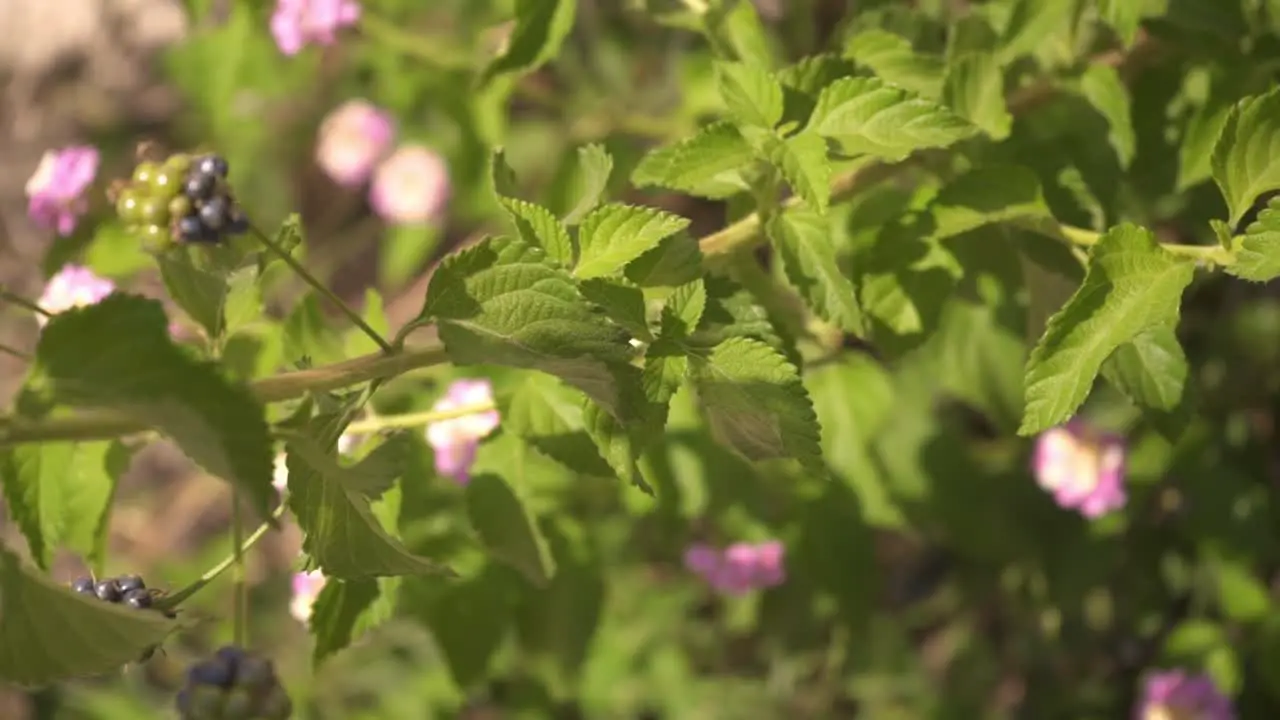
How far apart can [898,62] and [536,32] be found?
1.14ft

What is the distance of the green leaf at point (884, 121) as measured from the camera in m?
1.00

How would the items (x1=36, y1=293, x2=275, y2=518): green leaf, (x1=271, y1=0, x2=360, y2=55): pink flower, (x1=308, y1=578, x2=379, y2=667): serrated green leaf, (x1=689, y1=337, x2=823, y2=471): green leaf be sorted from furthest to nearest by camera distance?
1. (x1=271, y1=0, x2=360, y2=55): pink flower
2. (x1=308, y1=578, x2=379, y2=667): serrated green leaf
3. (x1=689, y1=337, x2=823, y2=471): green leaf
4. (x1=36, y1=293, x2=275, y2=518): green leaf

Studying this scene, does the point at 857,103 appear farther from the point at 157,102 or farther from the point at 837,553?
the point at 157,102

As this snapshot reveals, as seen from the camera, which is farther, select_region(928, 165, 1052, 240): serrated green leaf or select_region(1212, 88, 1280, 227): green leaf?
select_region(928, 165, 1052, 240): serrated green leaf

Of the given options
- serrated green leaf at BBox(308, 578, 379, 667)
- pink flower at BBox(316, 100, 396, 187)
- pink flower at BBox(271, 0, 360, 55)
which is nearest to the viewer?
serrated green leaf at BBox(308, 578, 379, 667)

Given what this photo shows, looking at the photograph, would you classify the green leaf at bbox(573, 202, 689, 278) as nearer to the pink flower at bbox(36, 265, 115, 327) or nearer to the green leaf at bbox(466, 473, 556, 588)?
the green leaf at bbox(466, 473, 556, 588)

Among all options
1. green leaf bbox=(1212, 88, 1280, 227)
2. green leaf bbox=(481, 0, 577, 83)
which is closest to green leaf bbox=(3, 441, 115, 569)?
green leaf bbox=(481, 0, 577, 83)

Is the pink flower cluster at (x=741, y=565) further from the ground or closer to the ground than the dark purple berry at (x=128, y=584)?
closer to the ground

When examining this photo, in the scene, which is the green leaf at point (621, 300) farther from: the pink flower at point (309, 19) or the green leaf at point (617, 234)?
the pink flower at point (309, 19)

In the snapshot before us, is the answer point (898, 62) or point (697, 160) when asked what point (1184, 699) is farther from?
point (697, 160)

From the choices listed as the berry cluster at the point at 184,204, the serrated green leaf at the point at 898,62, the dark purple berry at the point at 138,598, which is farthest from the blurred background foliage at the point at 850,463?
the berry cluster at the point at 184,204

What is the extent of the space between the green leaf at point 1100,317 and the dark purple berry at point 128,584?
0.62 meters

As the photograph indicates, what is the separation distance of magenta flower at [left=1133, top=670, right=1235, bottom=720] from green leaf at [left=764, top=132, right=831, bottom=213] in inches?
47.2

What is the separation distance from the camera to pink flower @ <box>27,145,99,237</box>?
138cm
